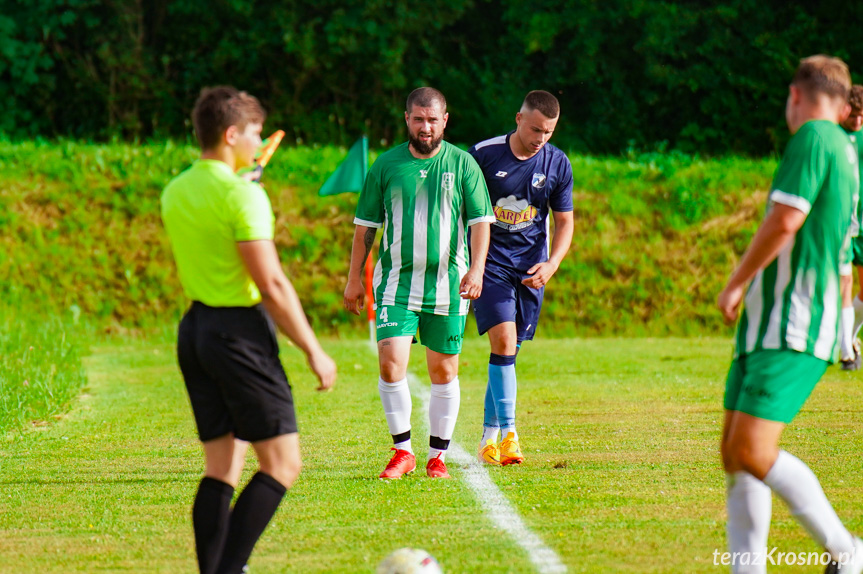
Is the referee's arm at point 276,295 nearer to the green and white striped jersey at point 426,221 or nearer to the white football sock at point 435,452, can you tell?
the green and white striped jersey at point 426,221

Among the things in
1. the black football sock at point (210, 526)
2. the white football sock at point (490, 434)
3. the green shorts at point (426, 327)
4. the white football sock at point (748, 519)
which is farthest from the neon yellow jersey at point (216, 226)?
the white football sock at point (490, 434)

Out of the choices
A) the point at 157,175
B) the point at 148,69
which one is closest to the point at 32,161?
the point at 157,175

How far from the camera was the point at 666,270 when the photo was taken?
16984 millimetres

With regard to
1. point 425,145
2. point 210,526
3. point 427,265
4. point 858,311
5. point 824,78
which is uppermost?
point 824,78

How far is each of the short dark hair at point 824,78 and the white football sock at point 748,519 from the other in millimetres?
1400

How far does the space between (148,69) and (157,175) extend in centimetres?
894

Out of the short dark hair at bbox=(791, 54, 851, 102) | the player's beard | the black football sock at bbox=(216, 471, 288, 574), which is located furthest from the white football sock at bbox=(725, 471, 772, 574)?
the player's beard

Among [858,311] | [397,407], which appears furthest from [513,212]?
[858,311]

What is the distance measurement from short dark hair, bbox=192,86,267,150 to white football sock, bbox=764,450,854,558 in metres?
2.28

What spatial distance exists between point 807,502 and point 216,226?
2.31 metres

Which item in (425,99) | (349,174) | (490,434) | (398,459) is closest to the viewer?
(425,99)

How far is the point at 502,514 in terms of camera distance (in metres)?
5.04

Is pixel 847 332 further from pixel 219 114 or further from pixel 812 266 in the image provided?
pixel 219 114

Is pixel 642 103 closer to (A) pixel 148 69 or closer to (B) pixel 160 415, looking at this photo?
(A) pixel 148 69
